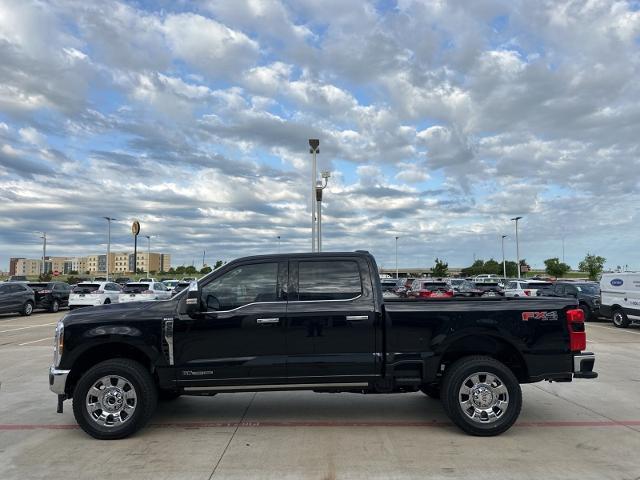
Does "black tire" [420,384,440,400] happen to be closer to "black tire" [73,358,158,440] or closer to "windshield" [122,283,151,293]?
"black tire" [73,358,158,440]

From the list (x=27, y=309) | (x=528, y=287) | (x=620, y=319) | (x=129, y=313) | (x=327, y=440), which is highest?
(x=528, y=287)

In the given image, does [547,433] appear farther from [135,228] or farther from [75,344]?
[135,228]

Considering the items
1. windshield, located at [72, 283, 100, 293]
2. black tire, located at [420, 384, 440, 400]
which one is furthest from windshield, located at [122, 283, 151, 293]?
black tire, located at [420, 384, 440, 400]

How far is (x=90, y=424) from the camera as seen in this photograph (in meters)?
5.91

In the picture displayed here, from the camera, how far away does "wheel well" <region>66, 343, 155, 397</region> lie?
20.3ft

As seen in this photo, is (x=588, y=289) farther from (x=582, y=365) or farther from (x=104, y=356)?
(x=104, y=356)

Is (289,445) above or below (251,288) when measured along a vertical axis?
below

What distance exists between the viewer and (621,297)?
765 inches

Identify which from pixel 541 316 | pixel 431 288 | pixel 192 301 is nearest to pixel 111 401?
pixel 192 301

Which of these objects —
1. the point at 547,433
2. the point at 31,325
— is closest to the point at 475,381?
the point at 547,433

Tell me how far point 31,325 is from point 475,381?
19395 mm

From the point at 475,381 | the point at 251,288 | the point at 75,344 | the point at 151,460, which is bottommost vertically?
the point at 151,460

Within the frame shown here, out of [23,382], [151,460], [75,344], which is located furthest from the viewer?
[23,382]

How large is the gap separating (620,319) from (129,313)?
61.1ft
